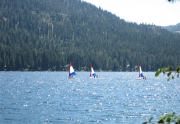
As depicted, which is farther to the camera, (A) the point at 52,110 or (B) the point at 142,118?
(A) the point at 52,110

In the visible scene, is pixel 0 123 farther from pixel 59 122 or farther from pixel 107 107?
pixel 107 107

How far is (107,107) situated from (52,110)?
335 inches

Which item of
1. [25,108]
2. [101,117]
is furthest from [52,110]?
[101,117]

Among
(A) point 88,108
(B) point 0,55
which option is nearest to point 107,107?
(A) point 88,108

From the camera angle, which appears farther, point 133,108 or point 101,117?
point 133,108

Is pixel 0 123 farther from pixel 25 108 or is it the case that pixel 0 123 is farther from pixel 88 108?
pixel 88 108

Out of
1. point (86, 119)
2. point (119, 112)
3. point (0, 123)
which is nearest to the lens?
point (0, 123)

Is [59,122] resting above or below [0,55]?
below

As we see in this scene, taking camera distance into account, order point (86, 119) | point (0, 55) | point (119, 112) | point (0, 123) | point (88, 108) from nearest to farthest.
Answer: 1. point (0, 123)
2. point (86, 119)
3. point (119, 112)
4. point (88, 108)
5. point (0, 55)

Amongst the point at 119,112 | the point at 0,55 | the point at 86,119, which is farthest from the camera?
the point at 0,55

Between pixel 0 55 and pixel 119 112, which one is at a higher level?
pixel 0 55

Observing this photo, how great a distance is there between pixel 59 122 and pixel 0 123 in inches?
237

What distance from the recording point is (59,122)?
3822 centimetres

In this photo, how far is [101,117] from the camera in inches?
1651
